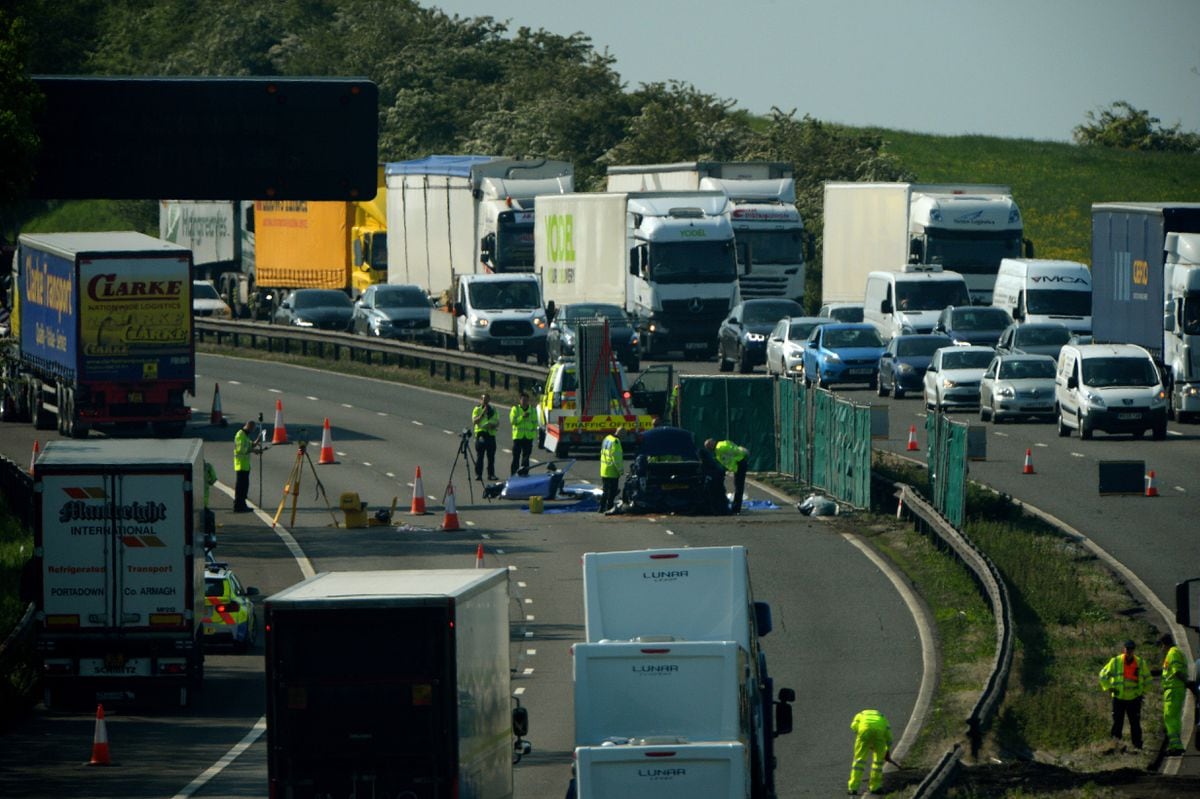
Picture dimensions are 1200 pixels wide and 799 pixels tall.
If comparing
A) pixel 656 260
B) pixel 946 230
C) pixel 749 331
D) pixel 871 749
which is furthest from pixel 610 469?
pixel 946 230

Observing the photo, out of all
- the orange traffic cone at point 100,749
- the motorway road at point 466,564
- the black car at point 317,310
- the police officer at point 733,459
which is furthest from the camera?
the black car at point 317,310

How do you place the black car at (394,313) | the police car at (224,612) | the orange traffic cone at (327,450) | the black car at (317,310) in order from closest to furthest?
the police car at (224,612) → the orange traffic cone at (327,450) → the black car at (394,313) → the black car at (317,310)

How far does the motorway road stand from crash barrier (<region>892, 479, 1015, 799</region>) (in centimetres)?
103

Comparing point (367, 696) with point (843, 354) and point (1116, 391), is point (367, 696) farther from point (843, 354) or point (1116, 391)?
point (843, 354)

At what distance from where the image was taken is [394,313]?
2445 inches

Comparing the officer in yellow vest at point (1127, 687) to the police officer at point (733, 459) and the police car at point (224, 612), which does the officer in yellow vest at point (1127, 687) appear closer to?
the police car at point (224, 612)

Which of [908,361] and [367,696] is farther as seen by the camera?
[908,361]

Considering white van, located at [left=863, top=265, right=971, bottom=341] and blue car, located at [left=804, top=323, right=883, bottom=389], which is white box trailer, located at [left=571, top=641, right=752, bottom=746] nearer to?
blue car, located at [left=804, top=323, right=883, bottom=389]

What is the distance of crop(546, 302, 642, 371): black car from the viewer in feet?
179

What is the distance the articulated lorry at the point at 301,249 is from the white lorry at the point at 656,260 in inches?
442

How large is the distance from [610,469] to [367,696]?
20.0m

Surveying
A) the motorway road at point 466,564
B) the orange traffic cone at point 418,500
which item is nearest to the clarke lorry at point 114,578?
the motorway road at point 466,564

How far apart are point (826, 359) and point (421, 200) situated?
60.9 feet

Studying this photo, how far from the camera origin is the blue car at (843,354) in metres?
51.1
